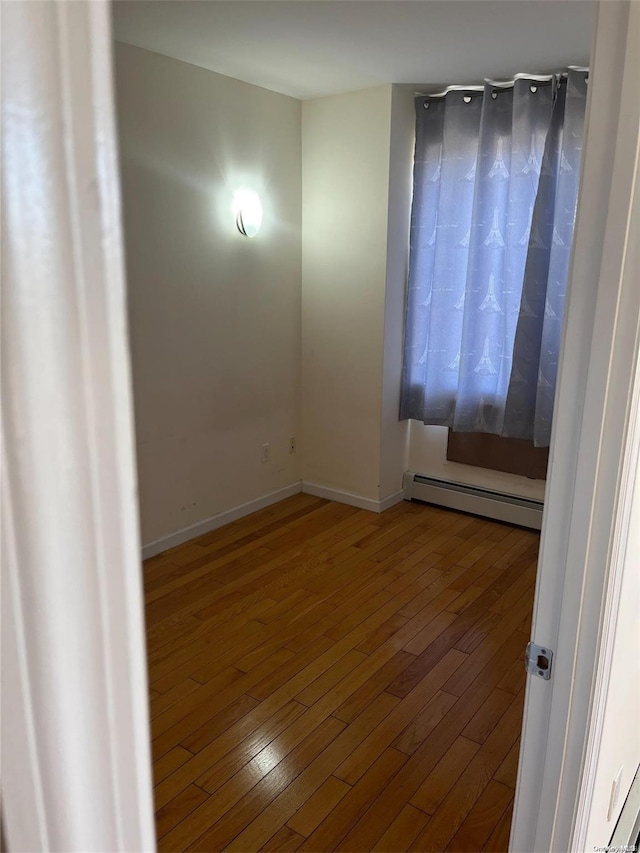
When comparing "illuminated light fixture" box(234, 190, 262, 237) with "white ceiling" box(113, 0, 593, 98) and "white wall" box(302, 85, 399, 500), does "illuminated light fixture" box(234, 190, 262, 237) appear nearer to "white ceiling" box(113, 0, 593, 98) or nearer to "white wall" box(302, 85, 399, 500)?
"white wall" box(302, 85, 399, 500)

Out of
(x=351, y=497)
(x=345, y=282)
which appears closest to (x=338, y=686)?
(x=351, y=497)

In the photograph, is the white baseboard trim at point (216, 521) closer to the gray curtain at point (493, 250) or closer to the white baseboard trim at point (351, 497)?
the white baseboard trim at point (351, 497)

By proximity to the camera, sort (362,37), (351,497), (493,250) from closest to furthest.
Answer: (362,37), (493,250), (351,497)

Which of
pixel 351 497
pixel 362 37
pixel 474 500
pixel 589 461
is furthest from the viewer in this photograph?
pixel 351 497

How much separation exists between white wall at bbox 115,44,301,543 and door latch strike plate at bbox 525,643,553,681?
2.42 metres

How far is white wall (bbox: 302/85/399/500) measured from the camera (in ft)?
12.0

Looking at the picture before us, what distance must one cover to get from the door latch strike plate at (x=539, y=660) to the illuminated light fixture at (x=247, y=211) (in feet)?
9.56

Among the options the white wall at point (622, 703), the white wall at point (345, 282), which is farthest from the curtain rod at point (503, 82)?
the white wall at point (622, 703)

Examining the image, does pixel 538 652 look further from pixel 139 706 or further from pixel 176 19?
pixel 176 19

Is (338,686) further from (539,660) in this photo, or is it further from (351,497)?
(351,497)

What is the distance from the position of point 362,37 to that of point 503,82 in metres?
0.99

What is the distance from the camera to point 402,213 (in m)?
3.75

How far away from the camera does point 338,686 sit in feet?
7.96

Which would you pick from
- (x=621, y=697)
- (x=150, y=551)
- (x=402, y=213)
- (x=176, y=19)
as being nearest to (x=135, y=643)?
(x=621, y=697)
